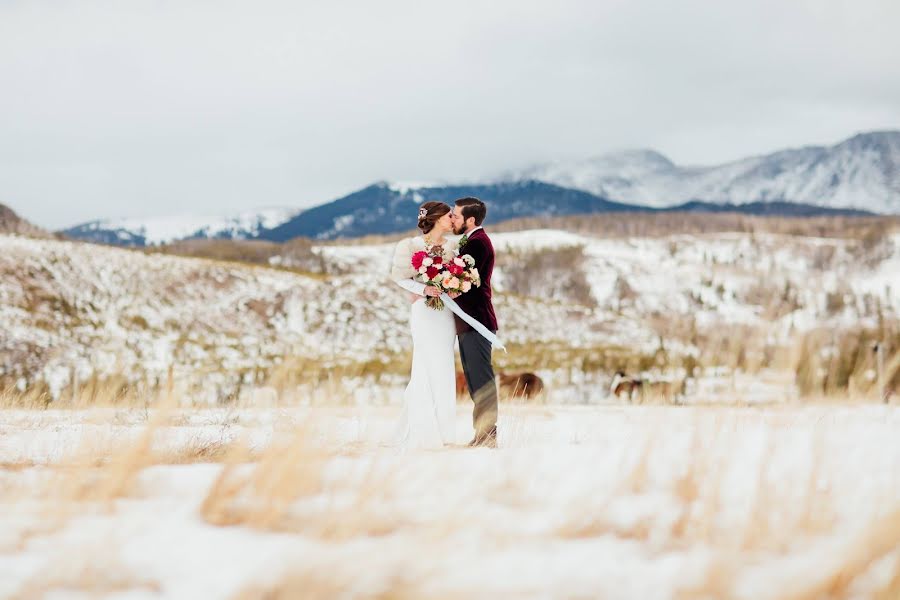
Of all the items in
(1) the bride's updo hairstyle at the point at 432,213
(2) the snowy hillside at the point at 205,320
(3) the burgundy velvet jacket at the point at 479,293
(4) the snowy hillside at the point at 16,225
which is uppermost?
(4) the snowy hillside at the point at 16,225

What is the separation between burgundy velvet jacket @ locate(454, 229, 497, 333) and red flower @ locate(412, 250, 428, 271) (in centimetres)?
42

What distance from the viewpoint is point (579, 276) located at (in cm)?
12694

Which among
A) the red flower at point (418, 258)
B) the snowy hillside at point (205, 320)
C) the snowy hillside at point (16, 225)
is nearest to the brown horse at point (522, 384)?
the red flower at point (418, 258)

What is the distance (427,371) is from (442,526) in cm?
404

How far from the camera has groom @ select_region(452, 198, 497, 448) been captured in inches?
261

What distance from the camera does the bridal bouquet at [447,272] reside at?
6.71m

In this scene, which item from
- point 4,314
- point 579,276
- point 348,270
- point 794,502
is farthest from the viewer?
point 348,270

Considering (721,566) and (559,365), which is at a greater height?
(721,566)

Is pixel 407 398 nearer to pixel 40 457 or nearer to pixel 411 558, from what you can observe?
pixel 40 457

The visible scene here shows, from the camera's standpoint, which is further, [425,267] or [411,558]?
[425,267]

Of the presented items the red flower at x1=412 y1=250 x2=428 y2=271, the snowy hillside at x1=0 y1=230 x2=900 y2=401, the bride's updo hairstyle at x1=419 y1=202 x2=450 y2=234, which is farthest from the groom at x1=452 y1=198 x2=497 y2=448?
the snowy hillside at x1=0 y1=230 x2=900 y2=401

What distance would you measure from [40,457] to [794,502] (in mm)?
4671

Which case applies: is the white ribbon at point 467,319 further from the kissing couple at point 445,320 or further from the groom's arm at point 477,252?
the groom's arm at point 477,252

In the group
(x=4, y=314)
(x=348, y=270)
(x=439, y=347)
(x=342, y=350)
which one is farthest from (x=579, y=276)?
(x=439, y=347)
